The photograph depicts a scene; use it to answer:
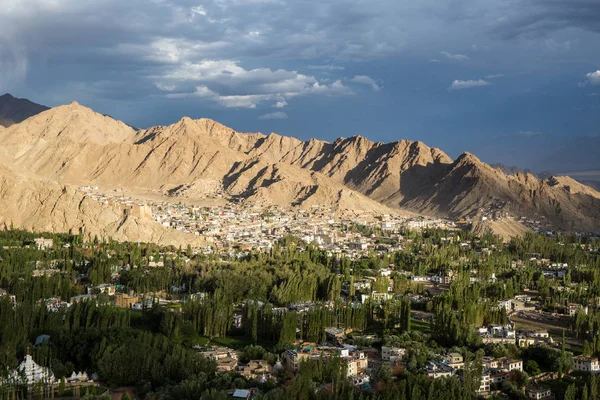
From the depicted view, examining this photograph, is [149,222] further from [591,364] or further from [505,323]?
[591,364]

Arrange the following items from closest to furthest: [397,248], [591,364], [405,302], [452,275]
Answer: [591,364]
[405,302]
[452,275]
[397,248]

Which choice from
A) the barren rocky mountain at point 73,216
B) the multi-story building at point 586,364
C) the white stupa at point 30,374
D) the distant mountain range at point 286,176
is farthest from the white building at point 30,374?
the distant mountain range at point 286,176

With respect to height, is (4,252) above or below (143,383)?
above

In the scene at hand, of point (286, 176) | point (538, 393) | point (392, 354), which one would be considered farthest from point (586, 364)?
point (286, 176)

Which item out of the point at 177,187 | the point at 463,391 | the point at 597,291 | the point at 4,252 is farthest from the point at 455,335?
the point at 177,187

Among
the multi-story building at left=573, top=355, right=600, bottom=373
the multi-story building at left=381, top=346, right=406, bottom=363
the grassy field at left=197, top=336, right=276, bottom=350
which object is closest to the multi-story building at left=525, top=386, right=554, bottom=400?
the multi-story building at left=573, top=355, right=600, bottom=373

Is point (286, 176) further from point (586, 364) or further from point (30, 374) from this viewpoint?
point (30, 374)

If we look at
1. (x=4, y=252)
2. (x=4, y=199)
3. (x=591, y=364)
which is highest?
(x=4, y=199)

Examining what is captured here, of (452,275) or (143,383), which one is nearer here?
(143,383)
